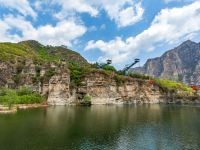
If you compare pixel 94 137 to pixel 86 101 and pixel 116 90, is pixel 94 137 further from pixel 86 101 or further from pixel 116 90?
pixel 116 90

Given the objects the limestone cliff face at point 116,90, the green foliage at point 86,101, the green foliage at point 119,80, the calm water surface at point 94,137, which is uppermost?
the green foliage at point 119,80

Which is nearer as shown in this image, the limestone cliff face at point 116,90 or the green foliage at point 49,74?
Result: the green foliage at point 49,74

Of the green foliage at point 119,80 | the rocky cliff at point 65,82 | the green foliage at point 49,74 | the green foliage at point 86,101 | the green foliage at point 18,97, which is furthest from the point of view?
the green foliage at point 119,80

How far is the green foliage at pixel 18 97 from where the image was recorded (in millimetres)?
105550

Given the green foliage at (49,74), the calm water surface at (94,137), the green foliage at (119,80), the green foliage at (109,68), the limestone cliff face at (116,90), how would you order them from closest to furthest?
the calm water surface at (94,137) < the green foliage at (49,74) < the limestone cliff face at (116,90) < the green foliage at (119,80) < the green foliage at (109,68)

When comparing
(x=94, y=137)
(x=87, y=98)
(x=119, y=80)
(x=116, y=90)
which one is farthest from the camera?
(x=119, y=80)

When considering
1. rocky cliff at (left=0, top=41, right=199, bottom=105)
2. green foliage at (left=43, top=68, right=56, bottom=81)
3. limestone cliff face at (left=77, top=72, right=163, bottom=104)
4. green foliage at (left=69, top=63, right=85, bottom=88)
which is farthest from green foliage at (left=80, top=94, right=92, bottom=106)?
green foliage at (left=43, top=68, right=56, bottom=81)

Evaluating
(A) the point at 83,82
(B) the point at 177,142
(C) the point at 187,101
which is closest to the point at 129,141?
(B) the point at 177,142

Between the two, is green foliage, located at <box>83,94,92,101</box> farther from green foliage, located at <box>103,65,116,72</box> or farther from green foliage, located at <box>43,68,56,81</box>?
green foliage, located at <box>103,65,116,72</box>

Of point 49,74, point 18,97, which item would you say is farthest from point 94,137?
point 49,74

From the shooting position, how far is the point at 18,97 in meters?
120

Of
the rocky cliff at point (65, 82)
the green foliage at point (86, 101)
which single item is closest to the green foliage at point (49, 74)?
the rocky cliff at point (65, 82)

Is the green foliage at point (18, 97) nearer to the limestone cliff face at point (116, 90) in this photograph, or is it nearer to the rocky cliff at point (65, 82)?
the rocky cliff at point (65, 82)

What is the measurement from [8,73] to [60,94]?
3299cm
